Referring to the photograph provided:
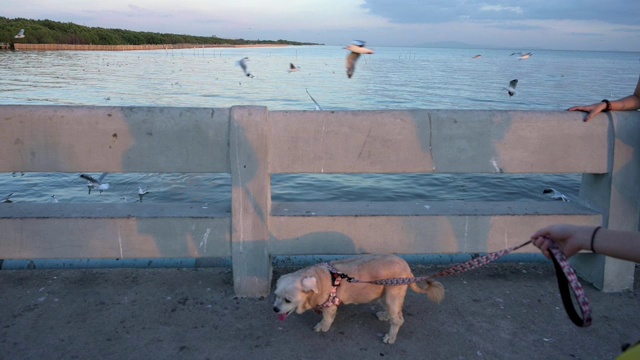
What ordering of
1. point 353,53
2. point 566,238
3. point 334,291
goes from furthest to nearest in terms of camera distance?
point 353,53
point 334,291
point 566,238

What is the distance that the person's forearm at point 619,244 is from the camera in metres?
1.97

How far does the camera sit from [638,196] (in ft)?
15.5

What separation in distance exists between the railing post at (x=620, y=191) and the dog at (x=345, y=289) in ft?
6.05

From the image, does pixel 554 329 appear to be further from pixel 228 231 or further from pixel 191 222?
pixel 191 222

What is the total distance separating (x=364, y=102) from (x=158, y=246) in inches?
889

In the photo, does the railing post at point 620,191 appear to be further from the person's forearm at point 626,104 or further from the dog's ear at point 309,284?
the dog's ear at point 309,284

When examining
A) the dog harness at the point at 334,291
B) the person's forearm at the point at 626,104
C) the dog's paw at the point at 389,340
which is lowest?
the dog's paw at the point at 389,340

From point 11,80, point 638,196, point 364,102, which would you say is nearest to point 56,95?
point 11,80

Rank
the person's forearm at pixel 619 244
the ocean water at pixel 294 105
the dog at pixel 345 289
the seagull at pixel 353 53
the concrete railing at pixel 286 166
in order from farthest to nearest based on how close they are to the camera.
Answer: the ocean water at pixel 294 105 → the seagull at pixel 353 53 → the concrete railing at pixel 286 166 → the dog at pixel 345 289 → the person's forearm at pixel 619 244

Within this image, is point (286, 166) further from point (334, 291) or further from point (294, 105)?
point (294, 105)

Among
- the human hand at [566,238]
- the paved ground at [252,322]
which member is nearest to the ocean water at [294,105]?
the paved ground at [252,322]

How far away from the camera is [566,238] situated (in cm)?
227

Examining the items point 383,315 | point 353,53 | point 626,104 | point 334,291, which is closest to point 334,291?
point 334,291

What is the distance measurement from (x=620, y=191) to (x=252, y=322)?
360 centimetres
